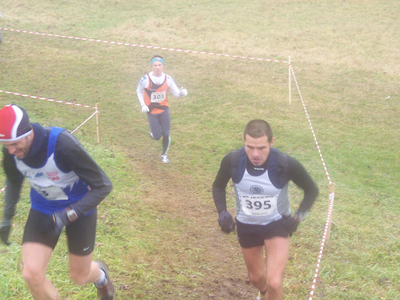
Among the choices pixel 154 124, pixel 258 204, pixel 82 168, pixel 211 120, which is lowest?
pixel 211 120

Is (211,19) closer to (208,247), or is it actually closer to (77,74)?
(77,74)

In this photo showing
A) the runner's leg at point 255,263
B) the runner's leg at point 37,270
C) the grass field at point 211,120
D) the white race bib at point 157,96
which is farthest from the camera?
the white race bib at point 157,96

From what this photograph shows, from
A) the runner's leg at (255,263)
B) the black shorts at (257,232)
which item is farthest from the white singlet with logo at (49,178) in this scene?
the runner's leg at (255,263)

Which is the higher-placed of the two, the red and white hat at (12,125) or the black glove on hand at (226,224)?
the red and white hat at (12,125)

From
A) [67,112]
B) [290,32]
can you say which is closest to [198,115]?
[67,112]

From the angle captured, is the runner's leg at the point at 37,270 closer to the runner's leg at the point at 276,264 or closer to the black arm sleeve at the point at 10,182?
the black arm sleeve at the point at 10,182

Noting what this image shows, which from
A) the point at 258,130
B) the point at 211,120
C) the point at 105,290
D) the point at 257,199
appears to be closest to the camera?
the point at 258,130

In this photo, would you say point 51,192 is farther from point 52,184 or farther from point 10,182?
point 10,182

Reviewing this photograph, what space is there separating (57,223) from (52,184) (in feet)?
1.13

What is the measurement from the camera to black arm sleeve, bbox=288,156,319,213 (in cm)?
384


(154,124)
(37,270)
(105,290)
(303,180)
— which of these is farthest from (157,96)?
(37,270)

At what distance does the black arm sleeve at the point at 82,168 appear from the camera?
137 inches

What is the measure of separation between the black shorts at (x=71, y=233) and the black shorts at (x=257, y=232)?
1.46 m

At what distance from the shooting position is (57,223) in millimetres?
3545
